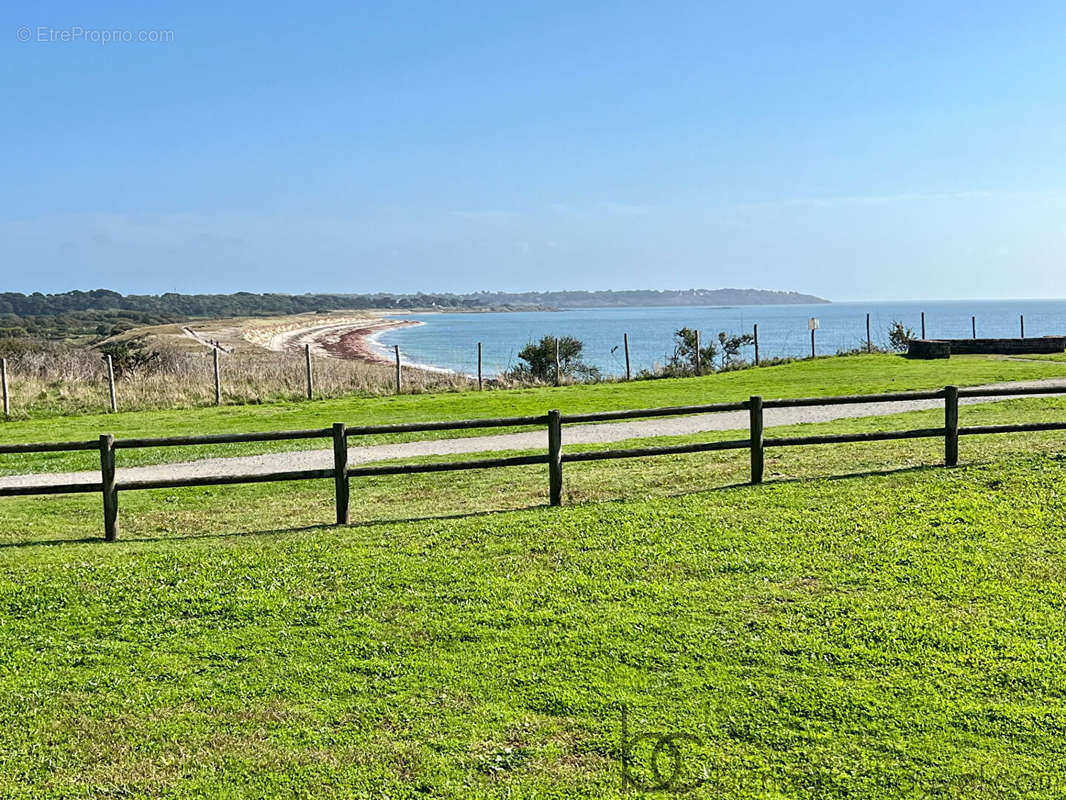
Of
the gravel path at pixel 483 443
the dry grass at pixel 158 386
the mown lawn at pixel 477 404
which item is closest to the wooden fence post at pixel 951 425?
the gravel path at pixel 483 443

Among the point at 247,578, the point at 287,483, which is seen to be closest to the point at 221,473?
the point at 287,483

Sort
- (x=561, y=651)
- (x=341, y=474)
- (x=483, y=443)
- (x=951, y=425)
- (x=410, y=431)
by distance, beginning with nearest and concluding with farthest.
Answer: (x=561, y=651) → (x=341, y=474) → (x=410, y=431) → (x=951, y=425) → (x=483, y=443)

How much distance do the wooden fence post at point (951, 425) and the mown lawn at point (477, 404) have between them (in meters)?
9.29

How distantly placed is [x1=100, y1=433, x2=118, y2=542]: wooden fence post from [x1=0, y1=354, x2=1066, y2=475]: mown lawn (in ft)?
20.8

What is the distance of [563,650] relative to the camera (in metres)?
6.99

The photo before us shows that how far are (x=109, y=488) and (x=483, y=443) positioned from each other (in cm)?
812

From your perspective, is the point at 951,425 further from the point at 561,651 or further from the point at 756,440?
the point at 561,651

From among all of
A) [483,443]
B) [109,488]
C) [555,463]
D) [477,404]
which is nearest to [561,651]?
[555,463]

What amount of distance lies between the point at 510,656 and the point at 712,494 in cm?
536

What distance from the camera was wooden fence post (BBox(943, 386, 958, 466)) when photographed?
12.7 metres

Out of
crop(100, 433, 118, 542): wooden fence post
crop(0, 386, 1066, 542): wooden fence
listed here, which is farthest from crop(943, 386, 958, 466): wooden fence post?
crop(100, 433, 118, 542): wooden fence post

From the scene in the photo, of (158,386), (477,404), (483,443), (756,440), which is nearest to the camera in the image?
(756,440)

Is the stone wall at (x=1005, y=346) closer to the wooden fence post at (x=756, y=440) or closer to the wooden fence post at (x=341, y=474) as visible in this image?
the wooden fence post at (x=756, y=440)

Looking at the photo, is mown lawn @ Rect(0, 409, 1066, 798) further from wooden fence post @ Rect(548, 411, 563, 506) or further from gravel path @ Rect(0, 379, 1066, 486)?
→ gravel path @ Rect(0, 379, 1066, 486)
